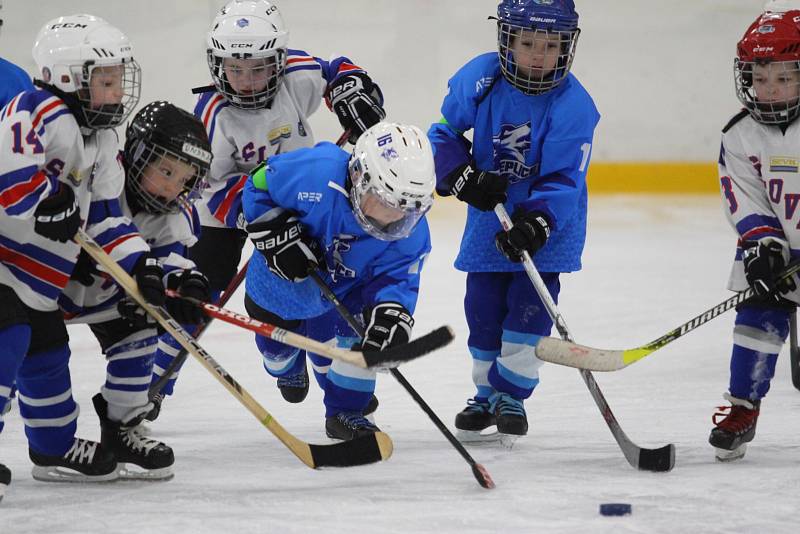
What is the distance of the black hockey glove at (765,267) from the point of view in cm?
255

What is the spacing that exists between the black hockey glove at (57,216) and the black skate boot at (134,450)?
0.50m

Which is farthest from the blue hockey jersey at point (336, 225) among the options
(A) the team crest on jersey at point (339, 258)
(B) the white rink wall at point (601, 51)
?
(B) the white rink wall at point (601, 51)

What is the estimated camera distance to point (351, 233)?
265 centimetres

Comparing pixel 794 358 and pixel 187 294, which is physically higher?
pixel 187 294

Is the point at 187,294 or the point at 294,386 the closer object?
the point at 187,294

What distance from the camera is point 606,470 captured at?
2.50 metres

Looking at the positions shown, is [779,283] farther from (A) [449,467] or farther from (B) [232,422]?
(B) [232,422]

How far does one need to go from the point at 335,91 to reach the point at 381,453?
1162 millimetres

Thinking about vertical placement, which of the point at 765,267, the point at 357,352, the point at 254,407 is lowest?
the point at 254,407

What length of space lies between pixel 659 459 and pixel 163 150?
1244mm

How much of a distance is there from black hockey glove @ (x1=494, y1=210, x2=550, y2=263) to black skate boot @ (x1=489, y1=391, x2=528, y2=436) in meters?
0.36

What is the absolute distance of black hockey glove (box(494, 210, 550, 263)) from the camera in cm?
273

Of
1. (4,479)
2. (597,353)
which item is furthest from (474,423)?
(4,479)

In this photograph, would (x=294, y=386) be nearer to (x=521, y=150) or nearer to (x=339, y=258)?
(x=339, y=258)
